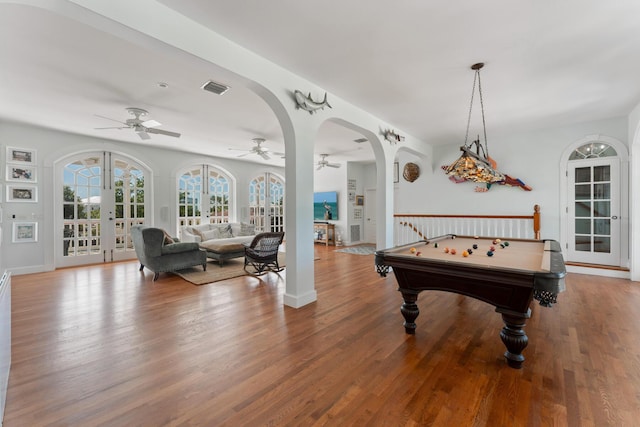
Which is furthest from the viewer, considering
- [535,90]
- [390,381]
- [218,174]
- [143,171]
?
[218,174]

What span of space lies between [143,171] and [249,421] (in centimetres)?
698

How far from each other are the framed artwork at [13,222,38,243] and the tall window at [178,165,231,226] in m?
2.74

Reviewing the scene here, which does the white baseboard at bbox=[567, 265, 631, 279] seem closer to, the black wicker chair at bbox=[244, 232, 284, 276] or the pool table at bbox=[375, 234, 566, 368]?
the pool table at bbox=[375, 234, 566, 368]

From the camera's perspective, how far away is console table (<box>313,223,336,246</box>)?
904 centimetres

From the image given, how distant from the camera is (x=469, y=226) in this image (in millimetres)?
6098

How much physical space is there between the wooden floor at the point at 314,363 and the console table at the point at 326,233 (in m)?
5.26

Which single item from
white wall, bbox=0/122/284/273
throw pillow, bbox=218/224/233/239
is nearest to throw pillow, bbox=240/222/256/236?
throw pillow, bbox=218/224/233/239

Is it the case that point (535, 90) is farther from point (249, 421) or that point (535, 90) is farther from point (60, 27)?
point (60, 27)

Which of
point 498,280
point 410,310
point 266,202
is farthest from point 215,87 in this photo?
point 266,202

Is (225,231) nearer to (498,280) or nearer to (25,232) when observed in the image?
(25,232)

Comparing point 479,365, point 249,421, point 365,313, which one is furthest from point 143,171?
point 479,365

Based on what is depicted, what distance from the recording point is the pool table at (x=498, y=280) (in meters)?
1.94

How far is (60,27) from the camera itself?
2.40 m

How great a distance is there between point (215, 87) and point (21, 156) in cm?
465
